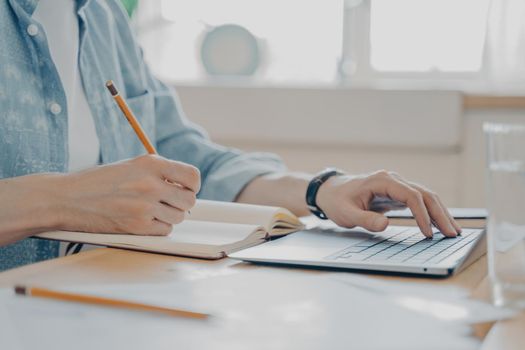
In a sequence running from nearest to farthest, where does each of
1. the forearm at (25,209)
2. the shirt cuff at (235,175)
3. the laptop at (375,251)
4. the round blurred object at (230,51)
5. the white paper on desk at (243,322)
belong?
1. the white paper on desk at (243,322)
2. the laptop at (375,251)
3. the forearm at (25,209)
4. the shirt cuff at (235,175)
5. the round blurred object at (230,51)

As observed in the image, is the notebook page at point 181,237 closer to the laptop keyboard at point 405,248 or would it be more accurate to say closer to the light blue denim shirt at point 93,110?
the laptop keyboard at point 405,248

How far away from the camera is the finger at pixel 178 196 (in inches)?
36.0

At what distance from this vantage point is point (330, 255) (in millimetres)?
813

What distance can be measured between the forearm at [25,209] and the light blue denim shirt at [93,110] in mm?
185

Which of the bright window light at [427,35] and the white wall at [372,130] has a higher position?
the bright window light at [427,35]

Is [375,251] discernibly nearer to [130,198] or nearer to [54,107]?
[130,198]

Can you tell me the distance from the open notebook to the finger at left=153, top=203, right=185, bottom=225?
17 mm

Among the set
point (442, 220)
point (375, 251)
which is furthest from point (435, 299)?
point (442, 220)

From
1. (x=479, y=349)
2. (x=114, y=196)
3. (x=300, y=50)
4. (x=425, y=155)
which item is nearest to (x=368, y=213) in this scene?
(x=114, y=196)

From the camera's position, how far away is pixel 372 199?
107 centimetres

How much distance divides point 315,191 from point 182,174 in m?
0.28

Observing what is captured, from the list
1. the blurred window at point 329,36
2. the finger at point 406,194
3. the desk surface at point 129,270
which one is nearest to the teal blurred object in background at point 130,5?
the blurred window at point 329,36

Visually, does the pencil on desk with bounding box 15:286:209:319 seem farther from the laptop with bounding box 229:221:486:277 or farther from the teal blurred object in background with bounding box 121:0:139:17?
the teal blurred object in background with bounding box 121:0:139:17

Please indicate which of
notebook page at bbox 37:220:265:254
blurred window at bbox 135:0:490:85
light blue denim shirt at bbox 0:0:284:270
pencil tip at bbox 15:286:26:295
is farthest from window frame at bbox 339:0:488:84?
pencil tip at bbox 15:286:26:295
